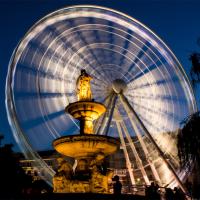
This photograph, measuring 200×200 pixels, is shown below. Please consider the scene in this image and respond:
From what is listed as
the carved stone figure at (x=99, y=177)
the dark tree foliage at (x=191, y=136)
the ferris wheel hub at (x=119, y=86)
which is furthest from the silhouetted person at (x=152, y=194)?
the ferris wheel hub at (x=119, y=86)

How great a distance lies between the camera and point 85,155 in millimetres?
17547

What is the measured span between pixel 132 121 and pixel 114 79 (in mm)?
2693

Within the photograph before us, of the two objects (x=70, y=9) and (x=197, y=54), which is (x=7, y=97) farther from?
(x=197, y=54)

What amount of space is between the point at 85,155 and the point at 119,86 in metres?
6.25

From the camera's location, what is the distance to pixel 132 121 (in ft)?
74.6

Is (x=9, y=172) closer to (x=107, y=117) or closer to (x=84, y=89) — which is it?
(x=107, y=117)

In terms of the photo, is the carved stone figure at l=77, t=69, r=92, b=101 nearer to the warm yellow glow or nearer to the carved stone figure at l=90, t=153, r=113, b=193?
the warm yellow glow

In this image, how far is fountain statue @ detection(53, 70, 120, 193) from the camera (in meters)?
15.9

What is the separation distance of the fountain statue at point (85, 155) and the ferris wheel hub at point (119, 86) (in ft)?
10.8

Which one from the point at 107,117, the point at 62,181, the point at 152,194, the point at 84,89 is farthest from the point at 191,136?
the point at 107,117

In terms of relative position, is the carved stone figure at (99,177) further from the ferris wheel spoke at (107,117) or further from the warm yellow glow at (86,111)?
the ferris wheel spoke at (107,117)

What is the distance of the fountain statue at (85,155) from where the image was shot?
15.9 meters

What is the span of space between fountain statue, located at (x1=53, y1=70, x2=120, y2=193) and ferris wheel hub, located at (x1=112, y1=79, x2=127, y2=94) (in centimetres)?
330

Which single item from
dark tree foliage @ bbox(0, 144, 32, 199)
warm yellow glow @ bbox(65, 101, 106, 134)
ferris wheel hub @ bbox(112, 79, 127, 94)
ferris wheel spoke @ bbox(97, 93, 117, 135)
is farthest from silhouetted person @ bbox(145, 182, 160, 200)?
dark tree foliage @ bbox(0, 144, 32, 199)
